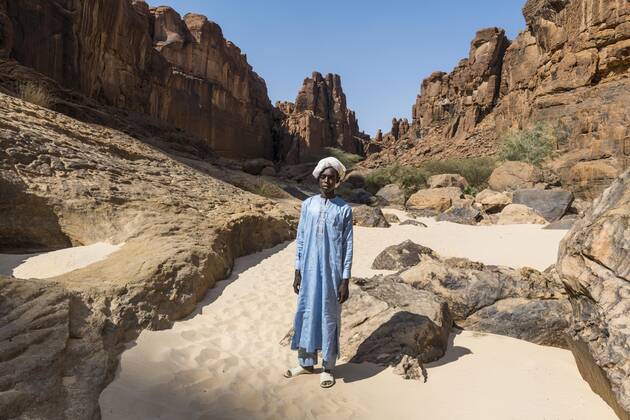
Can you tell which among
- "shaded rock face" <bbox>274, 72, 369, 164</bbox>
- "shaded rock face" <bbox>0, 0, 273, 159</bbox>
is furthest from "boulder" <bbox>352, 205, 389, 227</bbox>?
"shaded rock face" <bbox>274, 72, 369, 164</bbox>

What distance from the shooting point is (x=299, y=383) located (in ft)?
9.16

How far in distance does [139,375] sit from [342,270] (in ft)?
5.09

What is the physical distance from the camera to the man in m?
2.87

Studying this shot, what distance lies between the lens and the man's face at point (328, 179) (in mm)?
3014

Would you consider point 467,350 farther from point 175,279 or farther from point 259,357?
point 175,279

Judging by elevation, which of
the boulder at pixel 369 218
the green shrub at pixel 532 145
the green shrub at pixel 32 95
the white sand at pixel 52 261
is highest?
the green shrub at pixel 532 145

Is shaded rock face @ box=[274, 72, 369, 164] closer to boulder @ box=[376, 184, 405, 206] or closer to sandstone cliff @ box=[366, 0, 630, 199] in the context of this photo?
sandstone cliff @ box=[366, 0, 630, 199]

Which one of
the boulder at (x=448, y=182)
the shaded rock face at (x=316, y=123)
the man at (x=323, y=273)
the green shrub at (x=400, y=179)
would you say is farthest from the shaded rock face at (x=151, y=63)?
the man at (x=323, y=273)

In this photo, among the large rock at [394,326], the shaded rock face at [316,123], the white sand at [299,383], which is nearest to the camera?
the white sand at [299,383]

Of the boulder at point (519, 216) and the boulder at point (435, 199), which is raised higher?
the boulder at point (435, 199)

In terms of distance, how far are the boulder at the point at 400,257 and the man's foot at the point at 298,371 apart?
3.59 metres

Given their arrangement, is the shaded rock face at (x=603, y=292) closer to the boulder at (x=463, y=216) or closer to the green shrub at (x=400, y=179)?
the boulder at (x=463, y=216)

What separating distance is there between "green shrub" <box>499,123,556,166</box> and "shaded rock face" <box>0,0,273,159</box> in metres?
17.3

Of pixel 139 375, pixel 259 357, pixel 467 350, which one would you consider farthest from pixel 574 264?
pixel 139 375
